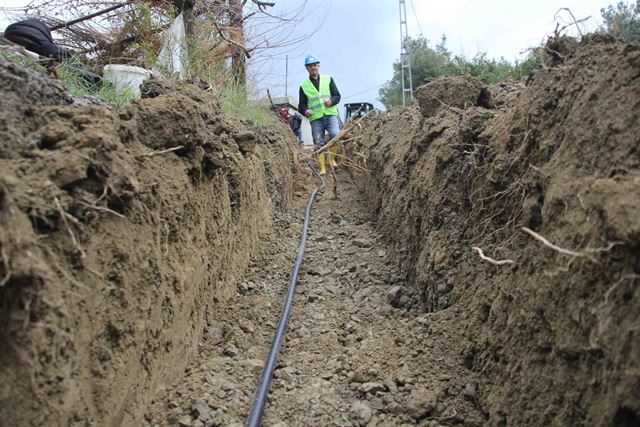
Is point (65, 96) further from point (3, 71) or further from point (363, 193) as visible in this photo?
point (363, 193)

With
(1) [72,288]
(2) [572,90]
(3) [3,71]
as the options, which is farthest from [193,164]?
(2) [572,90]

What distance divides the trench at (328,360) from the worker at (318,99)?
3.92 m

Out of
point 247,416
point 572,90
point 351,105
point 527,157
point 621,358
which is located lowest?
point 247,416

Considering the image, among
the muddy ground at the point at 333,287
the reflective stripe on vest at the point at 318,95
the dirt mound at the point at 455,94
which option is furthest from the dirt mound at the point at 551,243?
the reflective stripe on vest at the point at 318,95

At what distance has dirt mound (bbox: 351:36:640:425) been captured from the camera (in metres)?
1.33

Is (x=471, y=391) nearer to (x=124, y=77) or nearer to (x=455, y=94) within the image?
(x=455, y=94)

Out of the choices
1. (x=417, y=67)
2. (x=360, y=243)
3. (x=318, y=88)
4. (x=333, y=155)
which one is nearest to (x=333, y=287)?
(x=360, y=243)

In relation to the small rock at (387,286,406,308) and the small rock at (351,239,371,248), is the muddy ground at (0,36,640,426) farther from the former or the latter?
the small rock at (351,239,371,248)

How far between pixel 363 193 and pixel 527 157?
5313 mm

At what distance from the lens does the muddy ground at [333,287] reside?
1.37m

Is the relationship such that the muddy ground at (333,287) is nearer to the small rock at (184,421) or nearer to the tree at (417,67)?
the small rock at (184,421)

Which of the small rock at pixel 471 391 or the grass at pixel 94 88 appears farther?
the grass at pixel 94 88

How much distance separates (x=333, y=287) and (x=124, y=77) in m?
2.31

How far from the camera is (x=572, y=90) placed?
2053 millimetres
